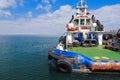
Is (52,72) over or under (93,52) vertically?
under

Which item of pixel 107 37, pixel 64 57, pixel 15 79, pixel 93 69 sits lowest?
pixel 15 79

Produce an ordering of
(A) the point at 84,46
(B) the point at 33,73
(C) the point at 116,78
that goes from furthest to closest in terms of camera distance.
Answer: (A) the point at 84,46
(B) the point at 33,73
(C) the point at 116,78

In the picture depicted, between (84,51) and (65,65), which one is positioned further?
(84,51)

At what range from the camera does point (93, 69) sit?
20953 mm

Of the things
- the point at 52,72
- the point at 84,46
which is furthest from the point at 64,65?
the point at 84,46

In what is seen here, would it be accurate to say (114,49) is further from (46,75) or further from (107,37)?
(46,75)

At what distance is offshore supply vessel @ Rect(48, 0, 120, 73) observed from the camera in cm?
2089

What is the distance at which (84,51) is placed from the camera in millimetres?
25453

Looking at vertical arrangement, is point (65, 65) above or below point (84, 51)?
below

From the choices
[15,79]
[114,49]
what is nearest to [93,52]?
[114,49]

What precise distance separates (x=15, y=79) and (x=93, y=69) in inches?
403

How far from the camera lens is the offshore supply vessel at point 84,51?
20.9 metres

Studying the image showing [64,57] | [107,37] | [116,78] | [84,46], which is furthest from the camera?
[107,37]

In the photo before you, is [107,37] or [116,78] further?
[107,37]
